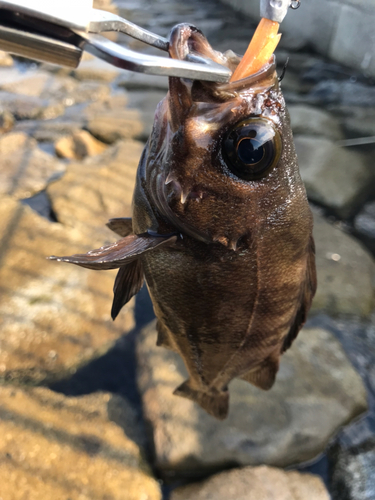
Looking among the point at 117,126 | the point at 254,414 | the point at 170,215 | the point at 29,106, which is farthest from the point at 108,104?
the point at 170,215

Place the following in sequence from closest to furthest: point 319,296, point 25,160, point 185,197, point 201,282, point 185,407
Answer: point 185,197
point 201,282
point 185,407
point 319,296
point 25,160

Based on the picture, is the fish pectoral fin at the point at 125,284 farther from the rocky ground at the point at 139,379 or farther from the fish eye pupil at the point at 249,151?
the rocky ground at the point at 139,379

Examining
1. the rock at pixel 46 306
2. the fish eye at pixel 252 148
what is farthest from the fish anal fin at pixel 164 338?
the rock at pixel 46 306

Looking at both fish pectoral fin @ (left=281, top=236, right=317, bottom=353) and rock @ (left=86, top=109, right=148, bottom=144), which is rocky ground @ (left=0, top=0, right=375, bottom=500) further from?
fish pectoral fin @ (left=281, top=236, right=317, bottom=353)

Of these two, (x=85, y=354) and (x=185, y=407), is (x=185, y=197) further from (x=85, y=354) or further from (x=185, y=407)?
(x=85, y=354)

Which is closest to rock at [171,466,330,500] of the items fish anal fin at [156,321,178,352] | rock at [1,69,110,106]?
fish anal fin at [156,321,178,352]

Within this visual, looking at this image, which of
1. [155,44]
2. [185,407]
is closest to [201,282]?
[155,44]
